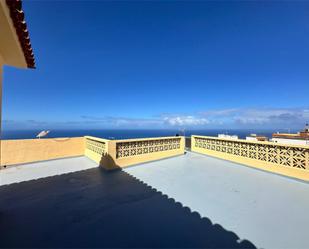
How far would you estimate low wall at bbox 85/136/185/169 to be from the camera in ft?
17.3

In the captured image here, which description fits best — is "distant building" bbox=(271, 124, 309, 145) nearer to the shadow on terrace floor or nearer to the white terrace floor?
the white terrace floor

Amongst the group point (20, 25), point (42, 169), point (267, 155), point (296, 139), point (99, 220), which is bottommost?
point (99, 220)

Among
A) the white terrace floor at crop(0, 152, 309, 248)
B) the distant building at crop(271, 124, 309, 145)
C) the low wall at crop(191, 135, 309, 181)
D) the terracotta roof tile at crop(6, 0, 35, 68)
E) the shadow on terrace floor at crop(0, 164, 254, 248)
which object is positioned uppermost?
Answer: the terracotta roof tile at crop(6, 0, 35, 68)

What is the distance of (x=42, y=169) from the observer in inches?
205

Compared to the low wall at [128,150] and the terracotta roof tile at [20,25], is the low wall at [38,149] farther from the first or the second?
the terracotta roof tile at [20,25]

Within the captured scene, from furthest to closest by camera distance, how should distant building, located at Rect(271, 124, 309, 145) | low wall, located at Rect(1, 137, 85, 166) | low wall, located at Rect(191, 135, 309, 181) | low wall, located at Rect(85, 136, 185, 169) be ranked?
distant building, located at Rect(271, 124, 309, 145) → low wall, located at Rect(1, 137, 85, 166) → low wall, located at Rect(85, 136, 185, 169) → low wall, located at Rect(191, 135, 309, 181)

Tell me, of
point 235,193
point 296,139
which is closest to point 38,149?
point 235,193

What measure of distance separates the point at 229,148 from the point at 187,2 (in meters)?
6.83

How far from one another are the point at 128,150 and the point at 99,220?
3.36 metres

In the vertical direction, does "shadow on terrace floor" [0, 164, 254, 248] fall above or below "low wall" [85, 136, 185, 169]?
below

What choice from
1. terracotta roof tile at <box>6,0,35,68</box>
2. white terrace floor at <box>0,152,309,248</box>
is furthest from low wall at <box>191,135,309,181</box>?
terracotta roof tile at <box>6,0,35,68</box>

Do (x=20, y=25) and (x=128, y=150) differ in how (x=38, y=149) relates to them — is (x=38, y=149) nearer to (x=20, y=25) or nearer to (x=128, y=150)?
(x=128, y=150)

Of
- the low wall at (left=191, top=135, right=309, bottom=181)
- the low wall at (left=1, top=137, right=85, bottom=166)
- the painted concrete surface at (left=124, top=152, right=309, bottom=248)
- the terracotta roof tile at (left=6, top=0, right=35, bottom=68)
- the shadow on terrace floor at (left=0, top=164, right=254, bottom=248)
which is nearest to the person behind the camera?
the terracotta roof tile at (left=6, top=0, right=35, bottom=68)

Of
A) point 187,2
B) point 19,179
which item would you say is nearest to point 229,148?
point 187,2
